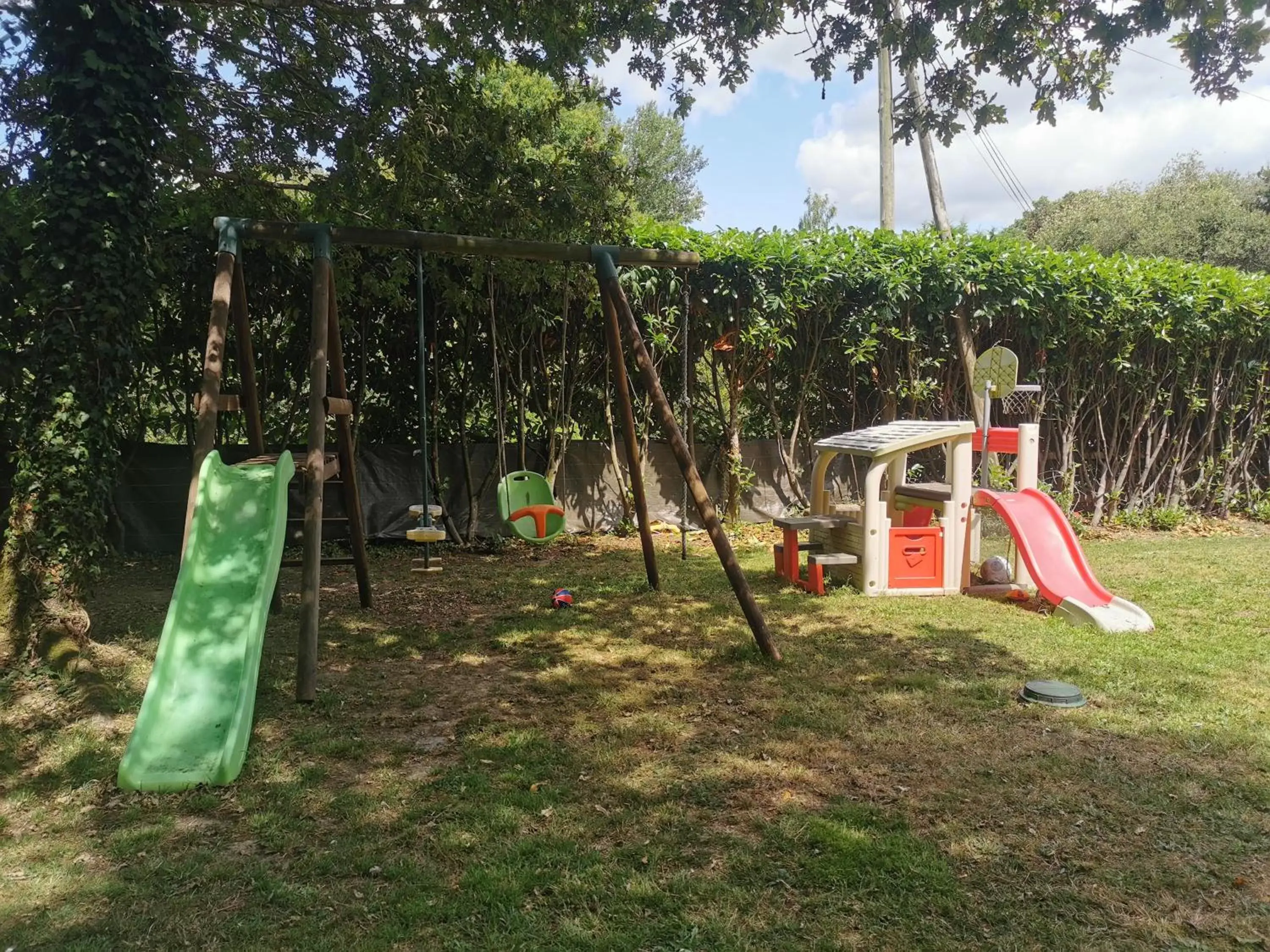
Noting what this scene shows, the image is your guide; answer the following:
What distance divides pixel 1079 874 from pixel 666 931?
49.8 inches

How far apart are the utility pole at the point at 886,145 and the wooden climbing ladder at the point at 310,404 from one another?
402 inches

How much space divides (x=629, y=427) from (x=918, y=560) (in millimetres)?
2416

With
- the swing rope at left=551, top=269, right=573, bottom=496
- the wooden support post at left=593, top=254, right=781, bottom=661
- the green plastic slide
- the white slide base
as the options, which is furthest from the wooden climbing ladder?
the white slide base

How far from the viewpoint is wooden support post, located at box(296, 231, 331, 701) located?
3854 mm

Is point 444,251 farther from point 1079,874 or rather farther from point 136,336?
point 1079,874

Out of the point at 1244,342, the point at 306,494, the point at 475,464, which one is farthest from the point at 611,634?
the point at 1244,342

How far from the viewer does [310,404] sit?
4277 millimetres

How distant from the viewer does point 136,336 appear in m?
4.52

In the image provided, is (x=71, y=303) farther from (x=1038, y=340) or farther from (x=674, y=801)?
(x=1038, y=340)

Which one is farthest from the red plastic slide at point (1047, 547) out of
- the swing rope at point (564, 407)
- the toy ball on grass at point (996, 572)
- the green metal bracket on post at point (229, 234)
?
the green metal bracket on post at point (229, 234)

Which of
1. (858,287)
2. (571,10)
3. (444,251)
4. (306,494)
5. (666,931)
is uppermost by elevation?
(571,10)

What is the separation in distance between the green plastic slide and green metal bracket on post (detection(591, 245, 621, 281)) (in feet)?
6.96

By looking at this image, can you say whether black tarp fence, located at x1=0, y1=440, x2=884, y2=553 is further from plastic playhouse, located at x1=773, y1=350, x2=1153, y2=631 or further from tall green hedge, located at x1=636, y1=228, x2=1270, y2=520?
plastic playhouse, located at x1=773, y1=350, x2=1153, y2=631

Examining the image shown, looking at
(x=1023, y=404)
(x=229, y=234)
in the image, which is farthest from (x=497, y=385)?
(x=1023, y=404)
